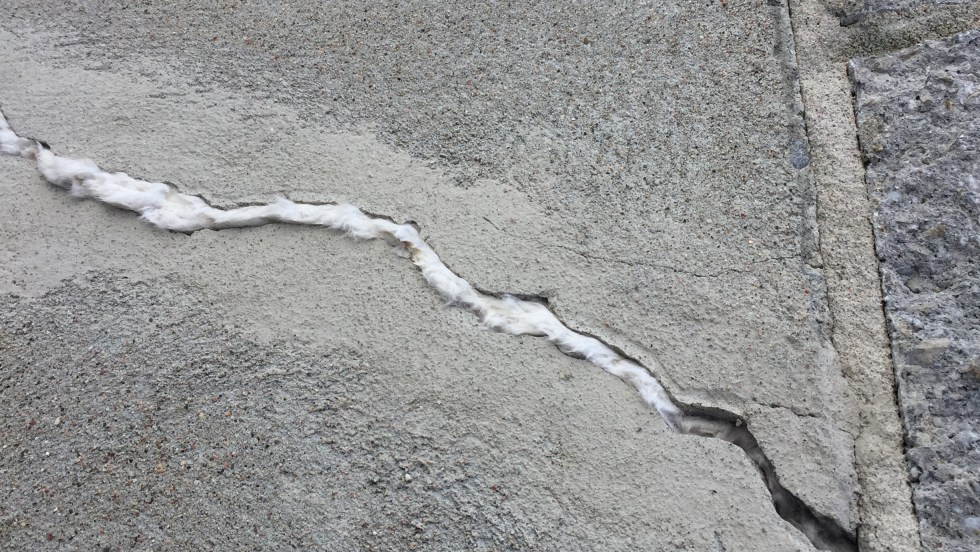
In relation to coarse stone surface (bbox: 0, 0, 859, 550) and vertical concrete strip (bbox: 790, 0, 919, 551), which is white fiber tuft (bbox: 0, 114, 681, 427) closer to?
coarse stone surface (bbox: 0, 0, 859, 550)

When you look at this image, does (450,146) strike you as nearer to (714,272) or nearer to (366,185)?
(366,185)

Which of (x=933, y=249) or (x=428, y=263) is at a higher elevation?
(x=933, y=249)

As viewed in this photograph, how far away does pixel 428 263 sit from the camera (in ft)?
5.25

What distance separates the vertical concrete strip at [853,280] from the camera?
129 cm

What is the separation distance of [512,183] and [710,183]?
1.54ft

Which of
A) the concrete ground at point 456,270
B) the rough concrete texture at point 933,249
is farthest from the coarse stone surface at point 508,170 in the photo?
the rough concrete texture at point 933,249

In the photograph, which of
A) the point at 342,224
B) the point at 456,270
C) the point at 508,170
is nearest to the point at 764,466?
the point at 456,270

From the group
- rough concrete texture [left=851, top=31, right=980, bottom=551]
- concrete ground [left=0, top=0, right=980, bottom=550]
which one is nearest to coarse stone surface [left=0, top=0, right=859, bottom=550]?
concrete ground [left=0, top=0, right=980, bottom=550]

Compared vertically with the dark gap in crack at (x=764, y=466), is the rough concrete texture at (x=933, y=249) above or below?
above

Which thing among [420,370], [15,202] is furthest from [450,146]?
[15,202]

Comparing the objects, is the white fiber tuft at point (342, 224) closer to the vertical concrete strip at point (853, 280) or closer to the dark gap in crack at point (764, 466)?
the dark gap in crack at point (764, 466)

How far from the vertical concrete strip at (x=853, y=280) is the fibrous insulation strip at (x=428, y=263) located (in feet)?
0.34

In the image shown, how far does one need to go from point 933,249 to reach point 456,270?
104 centimetres

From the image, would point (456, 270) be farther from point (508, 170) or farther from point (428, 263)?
point (508, 170)
